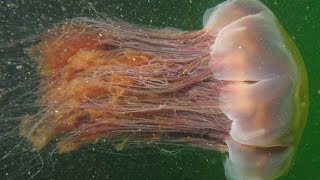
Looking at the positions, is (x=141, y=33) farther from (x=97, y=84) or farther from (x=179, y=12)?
(x=179, y=12)

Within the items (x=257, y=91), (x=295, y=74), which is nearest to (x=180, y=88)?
(x=257, y=91)

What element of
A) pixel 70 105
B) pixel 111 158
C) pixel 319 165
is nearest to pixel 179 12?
pixel 111 158

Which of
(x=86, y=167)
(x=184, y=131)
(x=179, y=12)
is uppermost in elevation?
(x=184, y=131)

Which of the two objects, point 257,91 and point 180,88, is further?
point 180,88

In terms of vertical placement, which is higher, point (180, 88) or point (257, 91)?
point (257, 91)

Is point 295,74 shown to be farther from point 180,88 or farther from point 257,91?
point 180,88

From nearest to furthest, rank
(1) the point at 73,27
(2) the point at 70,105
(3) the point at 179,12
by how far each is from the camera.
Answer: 1. (2) the point at 70,105
2. (1) the point at 73,27
3. (3) the point at 179,12

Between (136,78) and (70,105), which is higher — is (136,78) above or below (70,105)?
above

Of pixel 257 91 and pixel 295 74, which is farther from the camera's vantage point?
pixel 295 74
